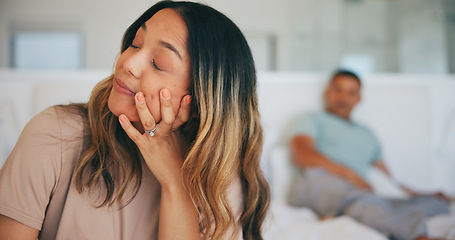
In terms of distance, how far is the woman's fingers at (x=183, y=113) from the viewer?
790 millimetres

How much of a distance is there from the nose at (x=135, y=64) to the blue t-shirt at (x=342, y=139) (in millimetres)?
1574

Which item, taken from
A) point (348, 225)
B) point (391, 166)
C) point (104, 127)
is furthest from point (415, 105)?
point (104, 127)

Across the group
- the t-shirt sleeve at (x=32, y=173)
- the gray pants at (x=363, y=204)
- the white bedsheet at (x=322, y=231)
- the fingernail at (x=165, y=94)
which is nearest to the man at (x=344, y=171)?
the gray pants at (x=363, y=204)

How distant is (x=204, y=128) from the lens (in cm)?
76

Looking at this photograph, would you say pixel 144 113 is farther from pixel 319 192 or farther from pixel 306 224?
pixel 319 192

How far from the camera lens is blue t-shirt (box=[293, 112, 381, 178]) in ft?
7.20

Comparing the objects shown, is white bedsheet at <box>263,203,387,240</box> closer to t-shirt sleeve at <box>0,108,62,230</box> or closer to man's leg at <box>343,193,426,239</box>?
man's leg at <box>343,193,426,239</box>

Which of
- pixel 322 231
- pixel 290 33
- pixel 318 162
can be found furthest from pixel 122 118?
pixel 290 33

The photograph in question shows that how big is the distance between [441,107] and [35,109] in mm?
2804

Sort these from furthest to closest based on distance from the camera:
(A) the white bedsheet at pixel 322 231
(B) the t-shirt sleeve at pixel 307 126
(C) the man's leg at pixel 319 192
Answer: (B) the t-shirt sleeve at pixel 307 126 → (C) the man's leg at pixel 319 192 → (A) the white bedsheet at pixel 322 231

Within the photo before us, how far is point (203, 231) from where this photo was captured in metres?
0.86

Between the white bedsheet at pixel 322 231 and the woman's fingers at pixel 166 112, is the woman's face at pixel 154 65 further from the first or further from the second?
the white bedsheet at pixel 322 231

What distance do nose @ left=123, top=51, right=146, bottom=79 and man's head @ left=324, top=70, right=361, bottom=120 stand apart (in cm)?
185

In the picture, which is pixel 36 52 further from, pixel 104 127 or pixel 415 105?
pixel 415 105
